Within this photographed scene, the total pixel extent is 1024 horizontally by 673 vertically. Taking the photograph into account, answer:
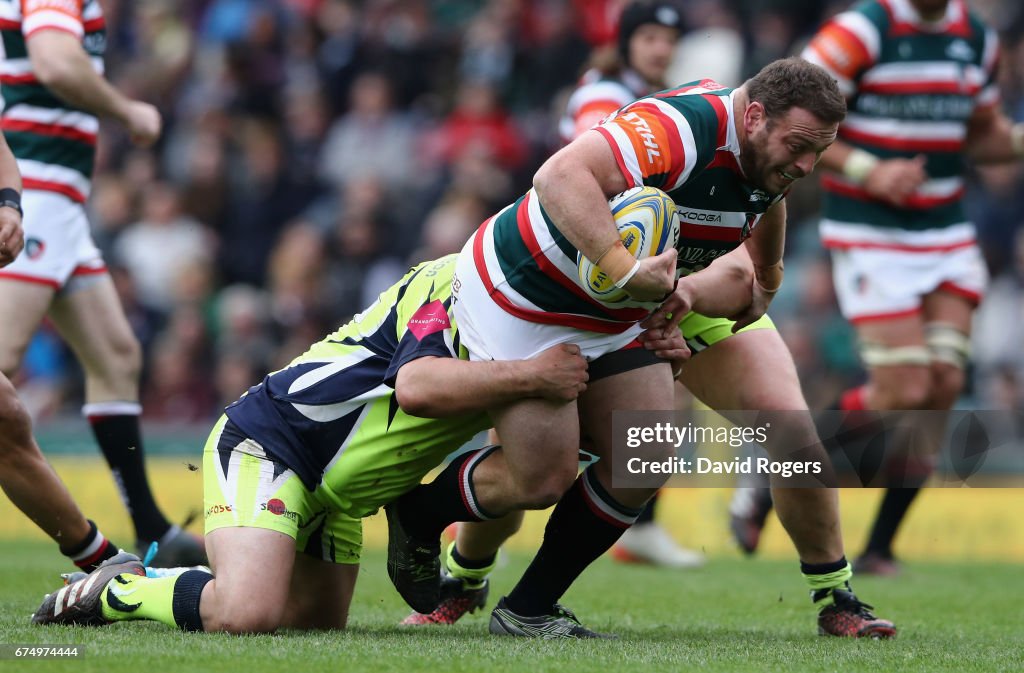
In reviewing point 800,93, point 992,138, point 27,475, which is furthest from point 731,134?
point 992,138

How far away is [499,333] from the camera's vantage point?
15.7ft

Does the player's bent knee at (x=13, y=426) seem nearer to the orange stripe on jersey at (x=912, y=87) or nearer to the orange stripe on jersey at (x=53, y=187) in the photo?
the orange stripe on jersey at (x=53, y=187)

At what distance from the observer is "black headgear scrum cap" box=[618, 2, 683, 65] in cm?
735

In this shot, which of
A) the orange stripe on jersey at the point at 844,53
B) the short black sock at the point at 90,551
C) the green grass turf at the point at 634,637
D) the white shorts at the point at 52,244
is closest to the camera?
the green grass turf at the point at 634,637

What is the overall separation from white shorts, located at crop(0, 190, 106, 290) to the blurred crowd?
5.01 meters

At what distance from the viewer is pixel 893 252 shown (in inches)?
300

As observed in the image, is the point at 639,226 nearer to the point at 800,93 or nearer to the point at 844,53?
the point at 800,93

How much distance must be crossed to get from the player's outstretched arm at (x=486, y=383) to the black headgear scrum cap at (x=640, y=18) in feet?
10.2

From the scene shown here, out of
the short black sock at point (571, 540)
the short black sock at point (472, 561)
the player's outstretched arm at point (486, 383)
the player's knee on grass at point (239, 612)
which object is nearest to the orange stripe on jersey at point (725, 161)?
the player's outstretched arm at point (486, 383)

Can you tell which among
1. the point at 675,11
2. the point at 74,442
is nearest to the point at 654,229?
the point at 675,11

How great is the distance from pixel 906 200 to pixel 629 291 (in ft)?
11.8

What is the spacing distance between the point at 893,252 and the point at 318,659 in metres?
4.52

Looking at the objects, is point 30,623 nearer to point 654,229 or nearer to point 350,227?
point 654,229

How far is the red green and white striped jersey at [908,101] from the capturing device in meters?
7.55
